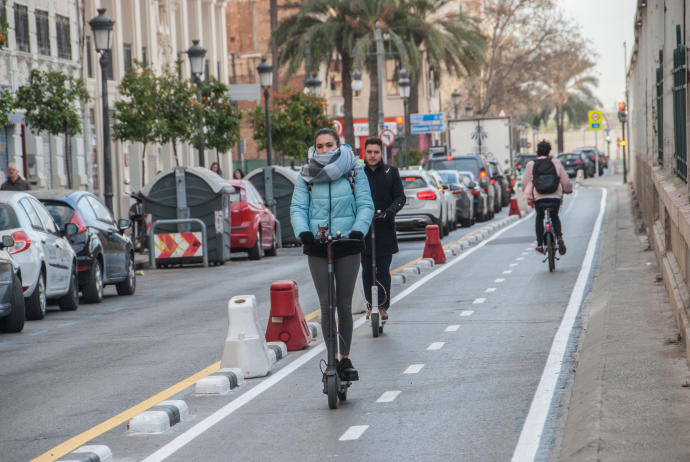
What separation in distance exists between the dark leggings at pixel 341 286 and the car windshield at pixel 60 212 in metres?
10.0

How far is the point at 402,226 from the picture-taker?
30.9m

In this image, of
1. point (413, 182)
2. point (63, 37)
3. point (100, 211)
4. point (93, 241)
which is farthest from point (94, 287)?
point (63, 37)

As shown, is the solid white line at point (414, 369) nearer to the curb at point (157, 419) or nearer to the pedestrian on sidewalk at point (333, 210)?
the pedestrian on sidewalk at point (333, 210)

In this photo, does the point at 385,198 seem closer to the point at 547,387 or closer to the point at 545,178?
the point at 547,387

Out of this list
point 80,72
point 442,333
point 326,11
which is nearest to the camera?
point 442,333

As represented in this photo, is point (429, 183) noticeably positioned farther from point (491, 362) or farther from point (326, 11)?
point (491, 362)

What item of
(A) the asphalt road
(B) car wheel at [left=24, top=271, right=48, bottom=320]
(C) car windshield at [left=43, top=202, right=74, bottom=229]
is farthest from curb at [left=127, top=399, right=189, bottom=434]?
(C) car windshield at [left=43, top=202, right=74, bottom=229]

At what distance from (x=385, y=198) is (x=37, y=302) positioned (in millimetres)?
Answer: 5372

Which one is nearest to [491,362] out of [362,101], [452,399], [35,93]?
[452,399]

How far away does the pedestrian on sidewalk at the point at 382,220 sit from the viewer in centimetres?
1286

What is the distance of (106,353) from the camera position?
1270 cm

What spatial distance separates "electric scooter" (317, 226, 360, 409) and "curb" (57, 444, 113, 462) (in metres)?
1.77

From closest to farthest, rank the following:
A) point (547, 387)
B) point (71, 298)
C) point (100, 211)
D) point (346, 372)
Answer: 1. point (346, 372)
2. point (547, 387)
3. point (71, 298)
4. point (100, 211)

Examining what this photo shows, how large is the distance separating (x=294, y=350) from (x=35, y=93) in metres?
18.1
